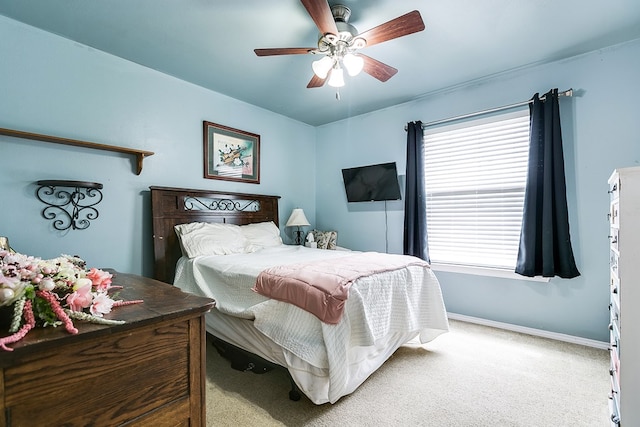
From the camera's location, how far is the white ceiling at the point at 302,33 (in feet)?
6.63

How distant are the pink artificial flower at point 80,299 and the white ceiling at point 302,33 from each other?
6.60 ft

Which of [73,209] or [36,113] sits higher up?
A: [36,113]

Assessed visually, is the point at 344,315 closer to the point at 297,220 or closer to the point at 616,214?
the point at 616,214

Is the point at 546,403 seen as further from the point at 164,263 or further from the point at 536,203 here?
the point at 164,263

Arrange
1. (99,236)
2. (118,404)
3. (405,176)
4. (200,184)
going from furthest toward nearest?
(405,176)
(200,184)
(99,236)
(118,404)

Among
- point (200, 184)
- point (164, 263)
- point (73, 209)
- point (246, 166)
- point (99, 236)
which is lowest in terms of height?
point (164, 263)

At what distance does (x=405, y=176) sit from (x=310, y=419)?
9.26ft

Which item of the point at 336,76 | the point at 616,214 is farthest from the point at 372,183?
the point at 616,214

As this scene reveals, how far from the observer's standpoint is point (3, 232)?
2100 mm

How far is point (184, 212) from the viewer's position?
3.03 m

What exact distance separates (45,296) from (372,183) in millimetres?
3481

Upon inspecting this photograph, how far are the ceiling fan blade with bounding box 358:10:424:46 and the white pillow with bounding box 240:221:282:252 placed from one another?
225 cm

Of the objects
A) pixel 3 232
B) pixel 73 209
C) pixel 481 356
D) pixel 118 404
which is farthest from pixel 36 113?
pixel 481 356

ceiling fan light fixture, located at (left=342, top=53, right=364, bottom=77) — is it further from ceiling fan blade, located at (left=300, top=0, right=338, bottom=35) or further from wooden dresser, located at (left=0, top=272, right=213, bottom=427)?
wooden dresser, located at (left=0, top=272, right=213, bottom=427)
